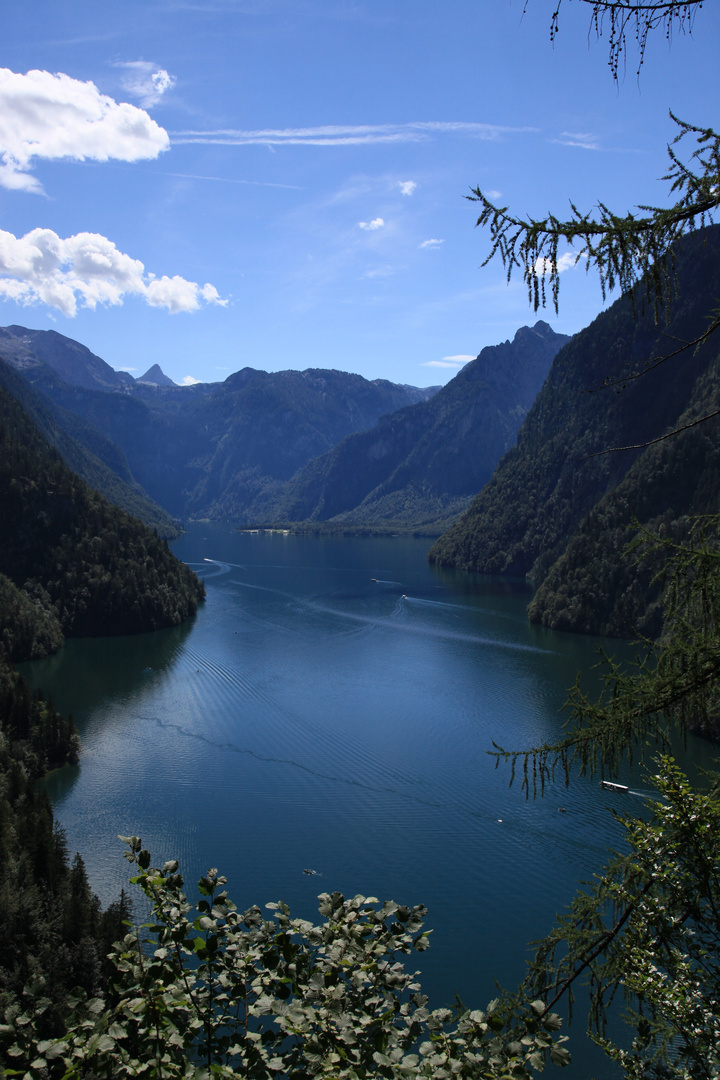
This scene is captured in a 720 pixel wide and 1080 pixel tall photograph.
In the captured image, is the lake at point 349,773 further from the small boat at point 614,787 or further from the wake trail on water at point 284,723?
the small boat at point 614,787

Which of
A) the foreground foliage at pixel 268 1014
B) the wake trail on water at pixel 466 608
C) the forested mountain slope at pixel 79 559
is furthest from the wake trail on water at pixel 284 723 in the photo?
the wake trail on water at pixel 466 608

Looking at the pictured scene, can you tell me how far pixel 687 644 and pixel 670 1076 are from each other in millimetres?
5291

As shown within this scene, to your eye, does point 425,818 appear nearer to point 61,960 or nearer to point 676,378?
point 61,960

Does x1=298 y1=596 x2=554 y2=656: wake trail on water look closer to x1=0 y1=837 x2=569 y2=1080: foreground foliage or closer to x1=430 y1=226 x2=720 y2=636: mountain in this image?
x1=430 y1=226 x2=720 y2=636: mountain

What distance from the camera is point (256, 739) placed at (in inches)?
1842

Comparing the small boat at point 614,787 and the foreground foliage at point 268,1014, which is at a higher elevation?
the foreground foliage at point 268,1014

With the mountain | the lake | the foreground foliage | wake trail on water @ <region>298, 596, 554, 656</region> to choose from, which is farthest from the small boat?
the foreground foliage

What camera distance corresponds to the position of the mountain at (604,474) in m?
81.9

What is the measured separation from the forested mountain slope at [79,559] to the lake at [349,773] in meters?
5.39

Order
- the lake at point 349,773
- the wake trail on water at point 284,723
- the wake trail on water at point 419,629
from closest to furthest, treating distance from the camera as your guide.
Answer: the lake at point 349,773 → the wake trail on water at point 284,723 → the wake trail on water at point 419,629

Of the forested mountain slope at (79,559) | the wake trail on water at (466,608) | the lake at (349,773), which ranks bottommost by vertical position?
the lake at (349,773)

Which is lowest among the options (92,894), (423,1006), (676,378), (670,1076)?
(92,894)

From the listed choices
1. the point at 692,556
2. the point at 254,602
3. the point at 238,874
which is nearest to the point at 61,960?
the point at 238,874

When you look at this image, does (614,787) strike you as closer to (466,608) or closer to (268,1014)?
(268,1014)
